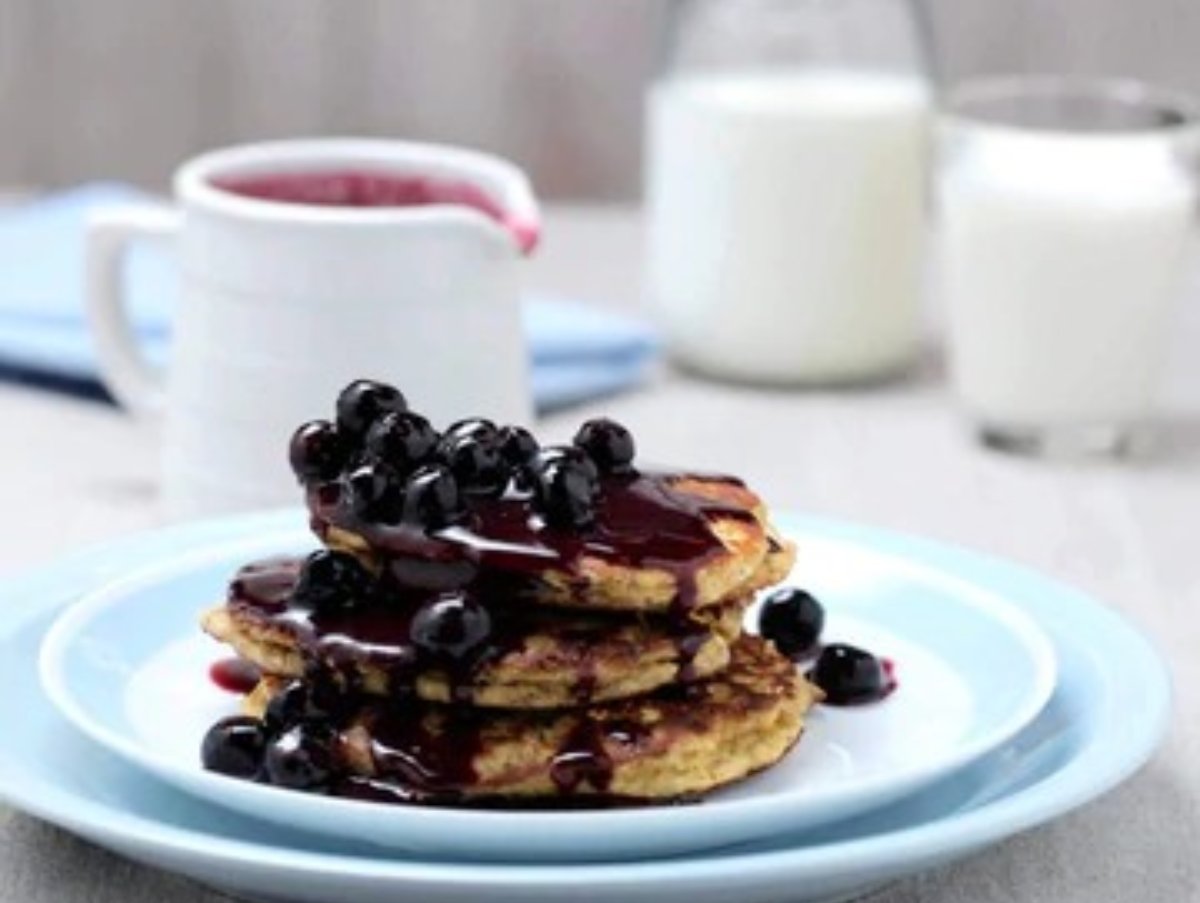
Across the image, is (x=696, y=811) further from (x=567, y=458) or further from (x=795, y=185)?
(x=795, y=185)

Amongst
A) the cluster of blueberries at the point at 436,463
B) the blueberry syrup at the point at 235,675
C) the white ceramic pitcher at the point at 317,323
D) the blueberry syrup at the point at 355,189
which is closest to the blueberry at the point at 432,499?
the cluster of blueberries at the point at 436,463

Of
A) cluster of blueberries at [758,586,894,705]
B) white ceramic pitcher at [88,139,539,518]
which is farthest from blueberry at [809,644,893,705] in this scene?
white ceramic pitcher at [88,139,539,518]

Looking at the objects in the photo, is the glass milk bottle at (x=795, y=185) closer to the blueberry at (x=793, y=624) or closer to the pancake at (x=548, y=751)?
the blueberry at (x=793, y=624)

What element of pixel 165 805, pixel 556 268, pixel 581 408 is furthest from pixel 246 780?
pixel 556 268

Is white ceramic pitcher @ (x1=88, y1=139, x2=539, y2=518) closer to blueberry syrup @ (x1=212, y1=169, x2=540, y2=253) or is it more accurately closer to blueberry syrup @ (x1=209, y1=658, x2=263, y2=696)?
blueberry syrup @ (x1=212, y1=169, x2=540, y2=253)

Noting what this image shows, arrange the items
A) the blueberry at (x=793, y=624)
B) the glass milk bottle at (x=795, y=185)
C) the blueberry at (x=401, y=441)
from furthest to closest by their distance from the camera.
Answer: the glass milk bottle at (x=795, y=185) → the blueberry at (x=793, y=624) → the blueberry at (x=401, y=441)
